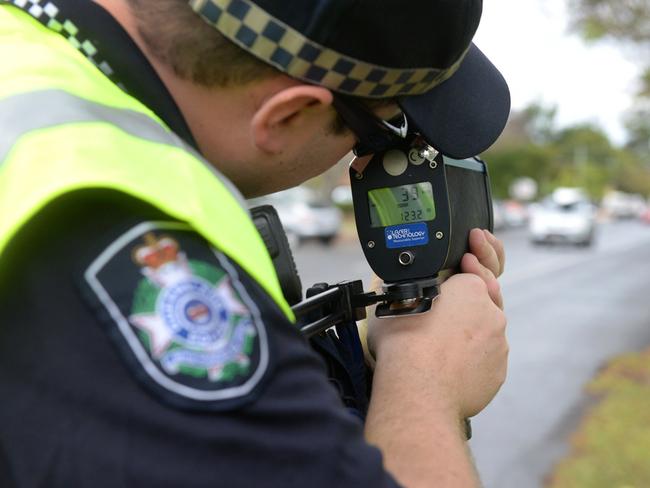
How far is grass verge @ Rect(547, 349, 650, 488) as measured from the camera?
384 centimetres

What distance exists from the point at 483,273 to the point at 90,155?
744 millimetres

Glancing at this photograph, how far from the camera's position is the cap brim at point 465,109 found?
3.50 feet

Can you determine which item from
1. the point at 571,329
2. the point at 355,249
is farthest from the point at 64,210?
the point at 355,249

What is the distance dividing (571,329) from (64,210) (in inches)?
330

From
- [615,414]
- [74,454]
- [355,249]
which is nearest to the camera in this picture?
[74,454]

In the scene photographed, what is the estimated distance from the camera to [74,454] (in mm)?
637

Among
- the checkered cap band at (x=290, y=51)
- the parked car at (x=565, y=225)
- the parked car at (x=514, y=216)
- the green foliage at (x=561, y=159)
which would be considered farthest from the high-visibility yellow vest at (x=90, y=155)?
the green foliage at (x=561, y=159)

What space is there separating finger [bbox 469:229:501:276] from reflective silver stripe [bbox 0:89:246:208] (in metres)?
0.62

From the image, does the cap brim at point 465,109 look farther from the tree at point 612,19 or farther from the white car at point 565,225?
the white car at point 565,225

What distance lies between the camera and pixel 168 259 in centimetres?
67

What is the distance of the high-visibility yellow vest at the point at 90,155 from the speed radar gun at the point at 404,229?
410 millimetres

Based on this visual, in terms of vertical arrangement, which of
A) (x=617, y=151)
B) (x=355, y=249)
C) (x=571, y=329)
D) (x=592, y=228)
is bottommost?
(x=617, y=151)

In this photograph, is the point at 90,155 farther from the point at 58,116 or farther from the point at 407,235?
the point at 407,235

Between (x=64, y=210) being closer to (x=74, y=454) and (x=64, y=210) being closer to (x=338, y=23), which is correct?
(x=74, y=454)
